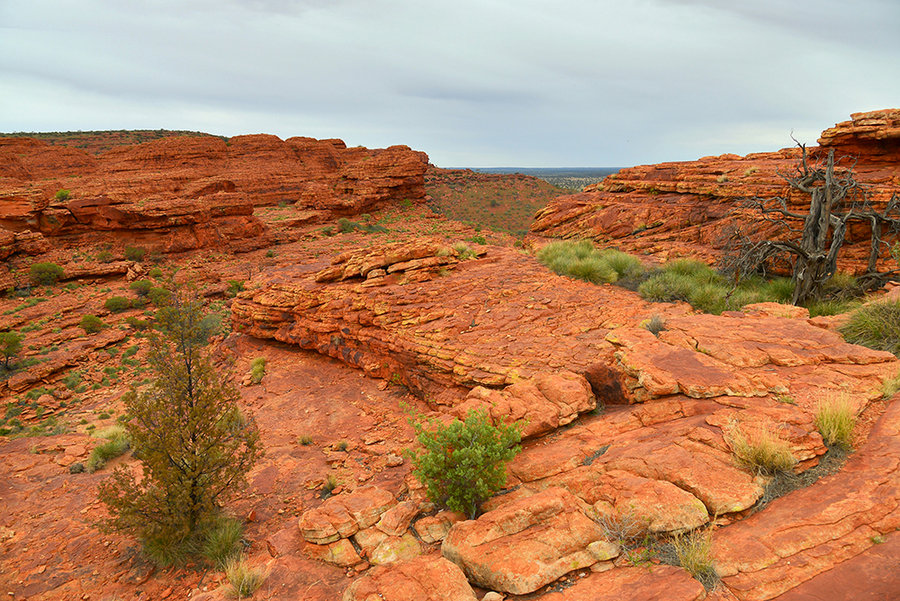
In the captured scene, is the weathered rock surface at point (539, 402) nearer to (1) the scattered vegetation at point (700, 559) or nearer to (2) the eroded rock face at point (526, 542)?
(2) the eroded rock face at point (526, 542)

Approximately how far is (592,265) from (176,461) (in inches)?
363

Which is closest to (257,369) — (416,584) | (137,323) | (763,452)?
(416,584)

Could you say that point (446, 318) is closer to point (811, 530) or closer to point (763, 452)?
point (763, 452)

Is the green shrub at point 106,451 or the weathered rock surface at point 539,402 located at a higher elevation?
the weathered rock surface at point 539,402

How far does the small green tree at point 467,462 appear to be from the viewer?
13.7 feet

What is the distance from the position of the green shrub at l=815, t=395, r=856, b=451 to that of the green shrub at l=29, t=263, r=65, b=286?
29.0 meters

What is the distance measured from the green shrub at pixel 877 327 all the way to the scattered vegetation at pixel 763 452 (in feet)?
11.0

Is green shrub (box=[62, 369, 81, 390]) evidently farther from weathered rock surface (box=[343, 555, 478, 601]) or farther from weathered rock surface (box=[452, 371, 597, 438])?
weathered rock surface (box=[343, 555, 478, 601])

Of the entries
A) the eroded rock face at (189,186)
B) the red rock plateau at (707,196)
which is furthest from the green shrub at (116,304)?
the red rock plateau at (707,196)

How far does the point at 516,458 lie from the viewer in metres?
4.70

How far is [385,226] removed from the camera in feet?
107

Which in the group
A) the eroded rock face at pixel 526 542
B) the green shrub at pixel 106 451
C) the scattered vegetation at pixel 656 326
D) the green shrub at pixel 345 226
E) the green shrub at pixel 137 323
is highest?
the green shrub at pixel 345 226

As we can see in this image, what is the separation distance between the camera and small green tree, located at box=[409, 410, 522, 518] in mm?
4168

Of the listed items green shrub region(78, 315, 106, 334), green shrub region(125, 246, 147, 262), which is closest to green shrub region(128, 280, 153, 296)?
green shrub region(78, 315, 106, 334)
